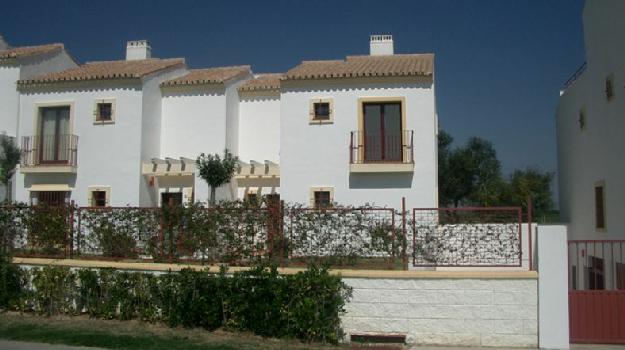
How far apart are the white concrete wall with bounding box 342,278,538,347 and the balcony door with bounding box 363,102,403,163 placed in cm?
939

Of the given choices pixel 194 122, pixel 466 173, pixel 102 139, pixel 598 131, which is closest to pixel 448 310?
pixel 598 131

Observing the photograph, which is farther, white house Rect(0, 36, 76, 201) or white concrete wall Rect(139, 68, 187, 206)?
white house Rect(0, 36, 76, 201)

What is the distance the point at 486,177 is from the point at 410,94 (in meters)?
20.1

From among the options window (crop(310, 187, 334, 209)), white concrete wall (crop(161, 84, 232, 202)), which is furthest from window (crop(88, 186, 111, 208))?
window (crop(310, 187, 334, 209))

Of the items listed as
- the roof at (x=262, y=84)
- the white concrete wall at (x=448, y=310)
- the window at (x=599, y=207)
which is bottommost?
the white concrete wall at (x=448, y=310)

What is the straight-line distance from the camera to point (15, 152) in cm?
2136

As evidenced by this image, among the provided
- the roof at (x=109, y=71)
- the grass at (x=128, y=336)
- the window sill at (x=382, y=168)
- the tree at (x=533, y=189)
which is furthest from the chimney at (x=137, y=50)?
the tree at (x=533, y=189)

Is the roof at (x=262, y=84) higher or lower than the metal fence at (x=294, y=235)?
higher

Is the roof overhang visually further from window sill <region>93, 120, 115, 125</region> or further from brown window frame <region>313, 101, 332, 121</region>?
brown window frame <region>313, 101, 332, 121</region>

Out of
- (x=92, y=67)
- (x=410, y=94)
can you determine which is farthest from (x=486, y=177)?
(x=92, y=67)

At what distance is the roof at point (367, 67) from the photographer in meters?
19.3

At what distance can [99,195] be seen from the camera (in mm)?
21156

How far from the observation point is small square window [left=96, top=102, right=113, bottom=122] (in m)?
21.2

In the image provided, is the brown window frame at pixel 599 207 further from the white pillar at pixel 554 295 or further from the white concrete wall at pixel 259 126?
the white concrete wall at pixel 259 126
